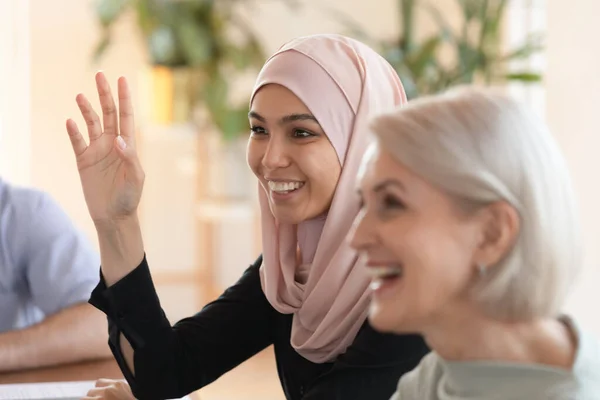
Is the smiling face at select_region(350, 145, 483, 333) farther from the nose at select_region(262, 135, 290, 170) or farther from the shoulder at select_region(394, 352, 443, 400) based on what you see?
the nose at select_region(262, 135, 290, 170)

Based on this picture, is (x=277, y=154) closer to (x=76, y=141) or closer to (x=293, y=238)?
(x=293, y=238)

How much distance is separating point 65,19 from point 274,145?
4236mm

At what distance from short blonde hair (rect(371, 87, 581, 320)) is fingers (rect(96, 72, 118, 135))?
0.63 metres

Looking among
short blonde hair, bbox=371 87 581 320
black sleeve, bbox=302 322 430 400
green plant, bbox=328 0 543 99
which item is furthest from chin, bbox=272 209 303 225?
green plant, bbox=328 0 543 99

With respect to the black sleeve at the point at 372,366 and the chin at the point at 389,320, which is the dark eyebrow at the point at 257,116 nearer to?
the black sleeve at the point at 372,366

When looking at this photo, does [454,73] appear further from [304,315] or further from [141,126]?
[304,315]

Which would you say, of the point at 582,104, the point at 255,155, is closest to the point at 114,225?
the point at 255,155

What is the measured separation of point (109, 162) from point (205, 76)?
3911mm

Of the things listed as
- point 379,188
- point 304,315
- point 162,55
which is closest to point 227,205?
point 162,55

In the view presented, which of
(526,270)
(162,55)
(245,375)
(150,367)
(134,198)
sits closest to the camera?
(526,270)

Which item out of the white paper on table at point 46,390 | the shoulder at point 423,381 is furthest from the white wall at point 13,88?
the shoulder at point 423,381

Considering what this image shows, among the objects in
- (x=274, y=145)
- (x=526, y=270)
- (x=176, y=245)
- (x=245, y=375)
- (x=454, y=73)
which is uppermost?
(x=454, y=73)

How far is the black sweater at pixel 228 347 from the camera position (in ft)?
4.51

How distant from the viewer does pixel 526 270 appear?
0.87m
